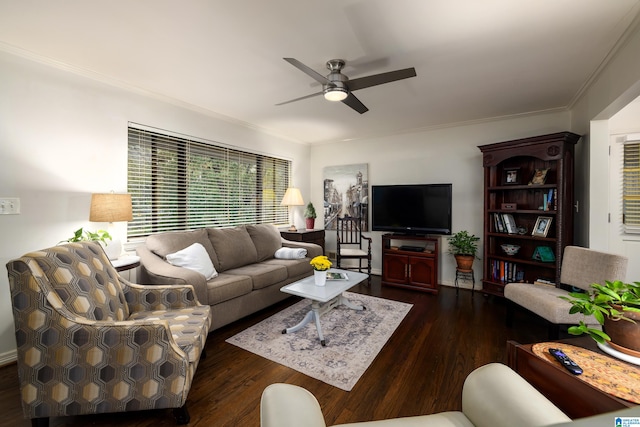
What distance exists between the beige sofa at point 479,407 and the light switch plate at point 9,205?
8.98 feet

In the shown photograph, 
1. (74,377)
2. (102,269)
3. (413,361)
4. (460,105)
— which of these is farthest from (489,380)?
(460,105)

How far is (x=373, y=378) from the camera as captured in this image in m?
1.96

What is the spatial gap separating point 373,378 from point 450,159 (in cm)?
337

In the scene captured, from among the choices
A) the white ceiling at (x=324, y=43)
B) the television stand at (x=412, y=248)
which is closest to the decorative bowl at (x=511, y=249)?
Result: the television stand at (x=412, y=248)

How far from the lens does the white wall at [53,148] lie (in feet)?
7.09

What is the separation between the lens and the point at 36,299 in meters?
1.37

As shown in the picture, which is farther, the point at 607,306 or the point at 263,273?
the point at 263,273

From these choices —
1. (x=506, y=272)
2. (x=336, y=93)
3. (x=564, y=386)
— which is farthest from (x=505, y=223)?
(x=564, y=386)

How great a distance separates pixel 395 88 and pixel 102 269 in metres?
3.01

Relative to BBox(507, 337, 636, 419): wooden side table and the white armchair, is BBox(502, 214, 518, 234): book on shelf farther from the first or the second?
the white armchair

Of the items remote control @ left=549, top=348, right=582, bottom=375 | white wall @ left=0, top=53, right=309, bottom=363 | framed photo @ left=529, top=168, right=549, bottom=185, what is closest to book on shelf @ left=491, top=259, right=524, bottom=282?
framed photo @ left=529, top=168, right=549, bottom=185

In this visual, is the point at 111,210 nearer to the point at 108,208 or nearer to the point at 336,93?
the point at 108,208

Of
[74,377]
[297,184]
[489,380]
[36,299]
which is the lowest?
[74,377]

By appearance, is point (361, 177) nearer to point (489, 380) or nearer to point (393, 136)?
point (393, 136)
